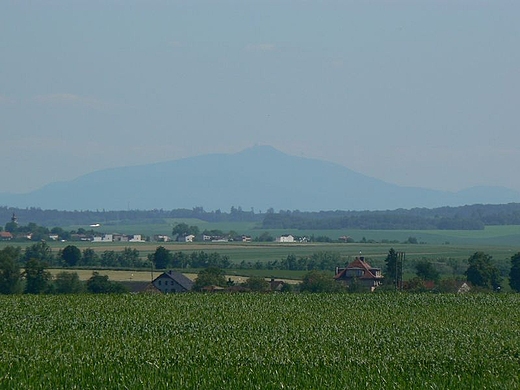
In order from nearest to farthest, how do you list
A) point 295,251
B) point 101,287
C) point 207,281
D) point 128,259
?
point 101,287, point 207,281, point 128,259, point 295,251

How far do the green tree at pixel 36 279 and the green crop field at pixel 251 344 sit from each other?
13.0 metres

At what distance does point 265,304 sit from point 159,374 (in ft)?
48.1

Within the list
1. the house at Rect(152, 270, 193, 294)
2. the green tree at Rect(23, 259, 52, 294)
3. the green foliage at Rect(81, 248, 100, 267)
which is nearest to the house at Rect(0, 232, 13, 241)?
the green foliage at Rect(81, 248, 100, 267)

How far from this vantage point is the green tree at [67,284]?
159 feet

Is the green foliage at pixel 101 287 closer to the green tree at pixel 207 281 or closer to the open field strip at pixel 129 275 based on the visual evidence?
the green tree at pixel 207 281

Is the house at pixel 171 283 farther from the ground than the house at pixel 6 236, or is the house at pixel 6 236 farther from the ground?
the house at pixel 6 236

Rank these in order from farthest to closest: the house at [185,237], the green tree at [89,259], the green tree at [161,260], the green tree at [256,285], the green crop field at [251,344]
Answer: the house at [185,237] < the green tree at [161,260] < the green tree at [89,259] < the green tree at [256,285] < the green crop field at [251,344]

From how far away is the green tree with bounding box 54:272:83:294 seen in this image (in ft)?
159

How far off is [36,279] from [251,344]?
88.0 feet

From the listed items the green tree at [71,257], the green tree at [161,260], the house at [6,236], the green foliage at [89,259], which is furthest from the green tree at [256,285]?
the house at [6,236]

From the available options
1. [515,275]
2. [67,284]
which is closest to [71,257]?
[67,284]

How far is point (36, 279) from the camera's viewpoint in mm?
47719

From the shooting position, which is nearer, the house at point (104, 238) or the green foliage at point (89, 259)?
the green foliage at point (89, 259)

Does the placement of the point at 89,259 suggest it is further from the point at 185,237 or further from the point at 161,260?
the point at 185,237
